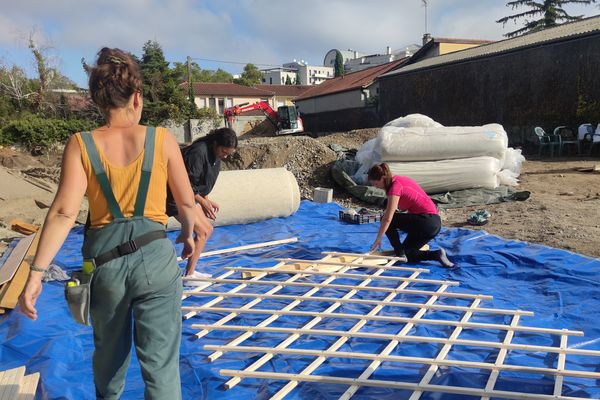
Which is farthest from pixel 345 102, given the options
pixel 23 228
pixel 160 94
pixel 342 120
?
pixel 23 228

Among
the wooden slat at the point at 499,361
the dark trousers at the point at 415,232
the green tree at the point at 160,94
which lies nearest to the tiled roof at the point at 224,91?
the green tree at the point at 160,94

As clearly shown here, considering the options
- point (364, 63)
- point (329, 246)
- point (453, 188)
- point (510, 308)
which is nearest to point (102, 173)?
point (510, 308)

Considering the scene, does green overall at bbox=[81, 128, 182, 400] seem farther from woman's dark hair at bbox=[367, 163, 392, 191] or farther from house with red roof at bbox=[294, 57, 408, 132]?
house with red roof at bbox=[294, 57, 408, 132]

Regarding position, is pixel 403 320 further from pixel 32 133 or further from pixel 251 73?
pixel 251 73

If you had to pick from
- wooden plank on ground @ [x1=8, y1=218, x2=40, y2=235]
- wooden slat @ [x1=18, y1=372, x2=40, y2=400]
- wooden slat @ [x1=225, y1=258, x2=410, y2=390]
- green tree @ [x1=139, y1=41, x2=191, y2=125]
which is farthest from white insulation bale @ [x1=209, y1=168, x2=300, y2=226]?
green tree @ [x1=139, y1=41, x2=191, y2=125]

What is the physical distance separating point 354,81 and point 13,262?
2638 cm

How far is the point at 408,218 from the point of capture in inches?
190

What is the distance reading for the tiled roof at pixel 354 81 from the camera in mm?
27250

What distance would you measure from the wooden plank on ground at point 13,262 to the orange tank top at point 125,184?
9.94 ft

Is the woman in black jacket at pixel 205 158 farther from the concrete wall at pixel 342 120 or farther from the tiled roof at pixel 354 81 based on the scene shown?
the tiled roof at pixel 354 81

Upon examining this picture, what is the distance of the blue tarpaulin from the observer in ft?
8.56

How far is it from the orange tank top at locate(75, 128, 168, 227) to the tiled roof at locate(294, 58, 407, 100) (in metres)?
25.4

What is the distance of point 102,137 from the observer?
1.70 metres

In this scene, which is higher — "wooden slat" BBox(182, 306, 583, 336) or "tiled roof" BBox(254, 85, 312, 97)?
"tiled roof" BBox(254, 85, 312, 97)
